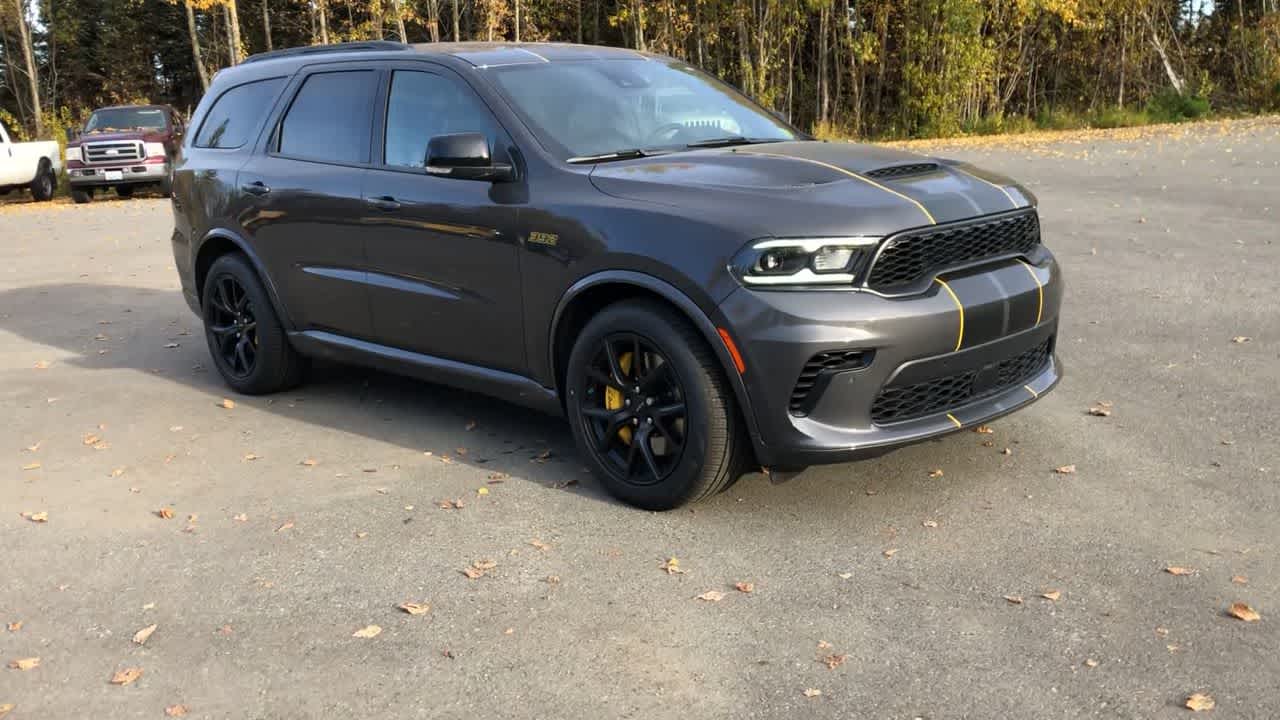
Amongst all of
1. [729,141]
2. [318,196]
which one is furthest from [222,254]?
[729,141]

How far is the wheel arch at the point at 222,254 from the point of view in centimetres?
691

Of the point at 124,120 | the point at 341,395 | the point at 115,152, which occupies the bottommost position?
the point at 341,395

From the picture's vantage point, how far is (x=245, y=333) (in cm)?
726

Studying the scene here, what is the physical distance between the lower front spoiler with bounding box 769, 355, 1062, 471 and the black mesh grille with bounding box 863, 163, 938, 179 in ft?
3.11

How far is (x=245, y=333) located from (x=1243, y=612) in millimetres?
A: 5424

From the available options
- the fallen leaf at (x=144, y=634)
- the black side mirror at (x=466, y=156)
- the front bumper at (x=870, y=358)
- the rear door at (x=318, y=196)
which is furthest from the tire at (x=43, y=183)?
the front bumper at (x=870, y=358)

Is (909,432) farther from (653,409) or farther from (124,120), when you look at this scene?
(124,120)

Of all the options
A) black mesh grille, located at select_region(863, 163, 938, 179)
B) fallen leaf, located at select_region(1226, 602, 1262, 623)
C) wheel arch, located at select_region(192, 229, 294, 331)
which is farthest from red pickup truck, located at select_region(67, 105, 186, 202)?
fallen leaf, located at select_region(1226, 602, 1262, 623)

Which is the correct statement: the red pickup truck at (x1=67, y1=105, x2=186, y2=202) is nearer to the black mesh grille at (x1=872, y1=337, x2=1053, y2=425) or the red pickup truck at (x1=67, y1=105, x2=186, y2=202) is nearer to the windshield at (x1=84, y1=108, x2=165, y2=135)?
the windshield at (x1=84, y1=108, x2=165, y2=135)

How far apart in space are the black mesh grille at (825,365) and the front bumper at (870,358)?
16mm

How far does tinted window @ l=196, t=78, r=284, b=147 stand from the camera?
7.10 meters

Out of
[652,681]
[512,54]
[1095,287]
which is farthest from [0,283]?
[652,681]

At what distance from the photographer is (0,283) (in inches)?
490

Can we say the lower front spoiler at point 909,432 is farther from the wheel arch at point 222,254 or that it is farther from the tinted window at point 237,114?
the tinted window at point 237,114
